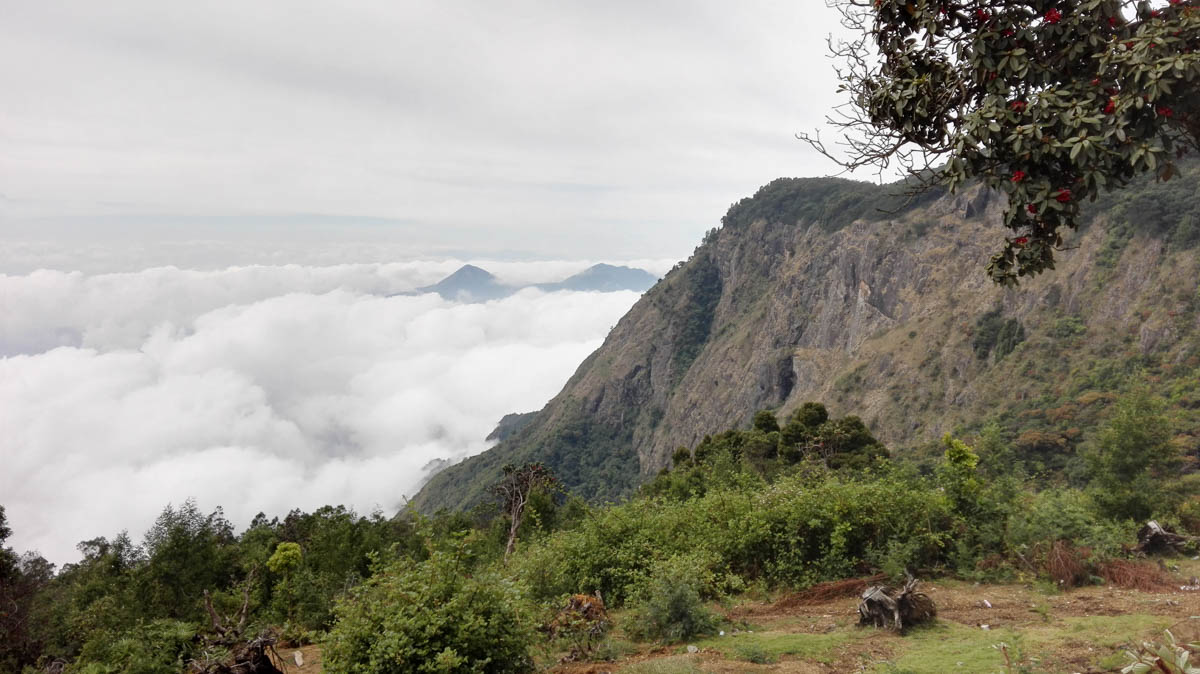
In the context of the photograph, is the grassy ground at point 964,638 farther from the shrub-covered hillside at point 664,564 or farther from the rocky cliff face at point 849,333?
the rocky cliff face at point 849,333

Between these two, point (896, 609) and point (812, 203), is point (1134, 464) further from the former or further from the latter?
point (812, 203)

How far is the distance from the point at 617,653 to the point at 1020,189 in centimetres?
565

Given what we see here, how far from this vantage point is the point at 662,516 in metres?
10.4

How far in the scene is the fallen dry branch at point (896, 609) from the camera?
6734 millimetres

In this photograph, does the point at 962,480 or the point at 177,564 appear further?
the point at 177,564

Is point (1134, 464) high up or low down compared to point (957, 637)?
up

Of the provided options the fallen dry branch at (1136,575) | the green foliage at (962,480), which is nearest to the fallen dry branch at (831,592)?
the green foliage at (962,480)

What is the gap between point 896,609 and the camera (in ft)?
22.1

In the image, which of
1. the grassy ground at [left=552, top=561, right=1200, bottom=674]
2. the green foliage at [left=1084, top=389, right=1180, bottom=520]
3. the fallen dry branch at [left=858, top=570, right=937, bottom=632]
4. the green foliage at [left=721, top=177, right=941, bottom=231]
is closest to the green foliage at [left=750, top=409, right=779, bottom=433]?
the green foliage at [left=1084, top=389, right=1180, bottom=520]

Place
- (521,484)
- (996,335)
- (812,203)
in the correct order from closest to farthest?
(521,484)
(996,335)
(812,203)

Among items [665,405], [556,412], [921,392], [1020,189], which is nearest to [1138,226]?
[921,392]

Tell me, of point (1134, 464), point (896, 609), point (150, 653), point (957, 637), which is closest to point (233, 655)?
point (150, 653)

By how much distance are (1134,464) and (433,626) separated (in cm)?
1068

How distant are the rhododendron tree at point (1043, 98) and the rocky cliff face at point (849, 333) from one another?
162ft
